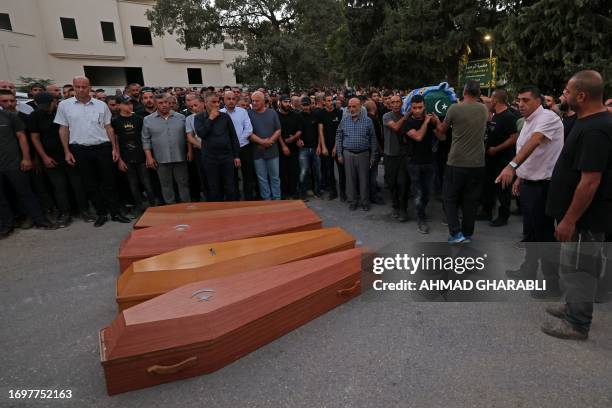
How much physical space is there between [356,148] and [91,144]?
3.75 meters

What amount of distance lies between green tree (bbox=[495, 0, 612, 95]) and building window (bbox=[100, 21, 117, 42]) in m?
25.6

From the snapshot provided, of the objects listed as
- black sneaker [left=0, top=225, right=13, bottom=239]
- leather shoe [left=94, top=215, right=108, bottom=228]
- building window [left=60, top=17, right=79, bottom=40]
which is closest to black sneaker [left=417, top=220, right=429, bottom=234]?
leather shoe [left=94, top=215, right=108, bottom=228]

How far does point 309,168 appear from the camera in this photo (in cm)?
646

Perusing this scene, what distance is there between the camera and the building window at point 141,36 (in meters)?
26.3

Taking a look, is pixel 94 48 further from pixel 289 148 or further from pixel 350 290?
pixel 350 290

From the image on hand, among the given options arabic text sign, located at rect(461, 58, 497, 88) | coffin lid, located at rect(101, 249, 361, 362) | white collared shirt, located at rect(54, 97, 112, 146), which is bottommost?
coffin lid, located at rect(101, 249, 361, 362)

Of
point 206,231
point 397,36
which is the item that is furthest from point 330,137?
point 397,36

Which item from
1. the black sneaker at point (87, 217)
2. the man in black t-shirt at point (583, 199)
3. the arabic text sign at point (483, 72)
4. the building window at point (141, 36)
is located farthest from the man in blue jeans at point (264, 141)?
the building window at point (141, 36)

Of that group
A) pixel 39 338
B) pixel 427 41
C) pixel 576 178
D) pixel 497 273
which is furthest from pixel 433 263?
pixel 427 41

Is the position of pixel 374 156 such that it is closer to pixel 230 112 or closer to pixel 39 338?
pixel 230 112

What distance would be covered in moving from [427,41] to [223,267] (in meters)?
13.0

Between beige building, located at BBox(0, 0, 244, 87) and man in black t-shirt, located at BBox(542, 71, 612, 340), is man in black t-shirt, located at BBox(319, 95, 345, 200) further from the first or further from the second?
beige building, located at BBox(0, 0, 244, 87)

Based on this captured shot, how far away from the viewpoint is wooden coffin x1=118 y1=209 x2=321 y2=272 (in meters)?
3.35

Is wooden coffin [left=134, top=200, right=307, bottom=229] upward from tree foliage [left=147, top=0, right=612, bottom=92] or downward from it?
downward
